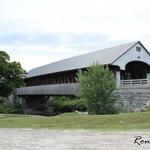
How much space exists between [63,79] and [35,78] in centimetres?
1595

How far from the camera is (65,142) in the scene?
1541 cm

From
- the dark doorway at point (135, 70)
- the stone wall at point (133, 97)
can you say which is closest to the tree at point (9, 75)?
the dark doorway at point (135, 70)

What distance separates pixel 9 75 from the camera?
60625 millimetres

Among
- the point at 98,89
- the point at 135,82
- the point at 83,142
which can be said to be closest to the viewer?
the point at 83,142

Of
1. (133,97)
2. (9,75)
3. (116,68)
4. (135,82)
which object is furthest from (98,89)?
(9,75)

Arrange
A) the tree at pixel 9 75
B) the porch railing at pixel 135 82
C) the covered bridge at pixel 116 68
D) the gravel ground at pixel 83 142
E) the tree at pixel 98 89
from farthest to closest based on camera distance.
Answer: the tree at pixel 9 75 < the covered bridge at pixel 116 68 < the porch railing at pixel 135 82 < the tree at pixel 98 89 < the gravel ground at pixel 83 142

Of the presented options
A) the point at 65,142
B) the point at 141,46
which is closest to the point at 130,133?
the point at 65,142

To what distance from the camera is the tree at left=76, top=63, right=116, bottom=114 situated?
114 ft

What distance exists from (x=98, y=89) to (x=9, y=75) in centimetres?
2814

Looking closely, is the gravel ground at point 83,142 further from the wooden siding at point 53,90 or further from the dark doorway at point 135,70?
the dark doorway at point 135,70

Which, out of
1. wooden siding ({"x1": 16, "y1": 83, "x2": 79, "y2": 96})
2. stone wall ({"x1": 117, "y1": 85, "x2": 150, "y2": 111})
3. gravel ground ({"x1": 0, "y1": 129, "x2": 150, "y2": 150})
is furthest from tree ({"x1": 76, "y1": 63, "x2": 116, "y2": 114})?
gravel ground ({"x1": 0, "y1": 129, "x2": 150, "y2": 150})

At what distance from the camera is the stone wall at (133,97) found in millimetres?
39250

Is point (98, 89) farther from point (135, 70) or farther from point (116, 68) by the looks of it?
point (135, 70)

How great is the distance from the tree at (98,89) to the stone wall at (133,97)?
425 cm
